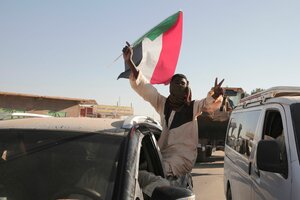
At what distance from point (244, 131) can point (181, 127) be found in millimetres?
2178

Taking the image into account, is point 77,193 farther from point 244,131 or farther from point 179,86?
point 244,131

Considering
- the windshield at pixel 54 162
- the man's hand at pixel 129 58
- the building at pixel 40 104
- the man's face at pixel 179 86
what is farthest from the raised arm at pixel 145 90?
the building at pixel 40 104

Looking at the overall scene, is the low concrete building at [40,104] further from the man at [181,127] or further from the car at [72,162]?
the car at [72,162]

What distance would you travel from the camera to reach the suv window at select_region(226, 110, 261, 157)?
5966mm

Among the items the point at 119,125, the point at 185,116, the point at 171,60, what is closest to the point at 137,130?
the point at 119,125

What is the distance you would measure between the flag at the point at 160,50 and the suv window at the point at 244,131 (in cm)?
137

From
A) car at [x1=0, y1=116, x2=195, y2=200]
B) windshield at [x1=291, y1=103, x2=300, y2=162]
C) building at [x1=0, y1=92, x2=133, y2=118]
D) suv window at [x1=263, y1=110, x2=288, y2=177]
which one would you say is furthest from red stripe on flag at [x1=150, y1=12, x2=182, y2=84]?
building at [x1=0, y1=92, x2=133, y2=118]

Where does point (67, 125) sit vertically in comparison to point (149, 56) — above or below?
below

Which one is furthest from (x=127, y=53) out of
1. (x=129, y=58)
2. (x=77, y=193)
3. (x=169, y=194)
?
(x=169, y=194)

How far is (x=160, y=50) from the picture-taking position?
278 inches

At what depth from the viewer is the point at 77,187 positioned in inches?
120

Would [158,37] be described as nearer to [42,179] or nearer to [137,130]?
[137,130]

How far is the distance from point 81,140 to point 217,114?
52.2 feet

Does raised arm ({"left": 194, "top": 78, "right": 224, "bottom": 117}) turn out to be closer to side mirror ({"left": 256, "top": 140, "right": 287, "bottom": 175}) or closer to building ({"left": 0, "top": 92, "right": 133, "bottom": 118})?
side mirror ({"left": 256, "top": 140, "right": 287, "bottom": 175})
